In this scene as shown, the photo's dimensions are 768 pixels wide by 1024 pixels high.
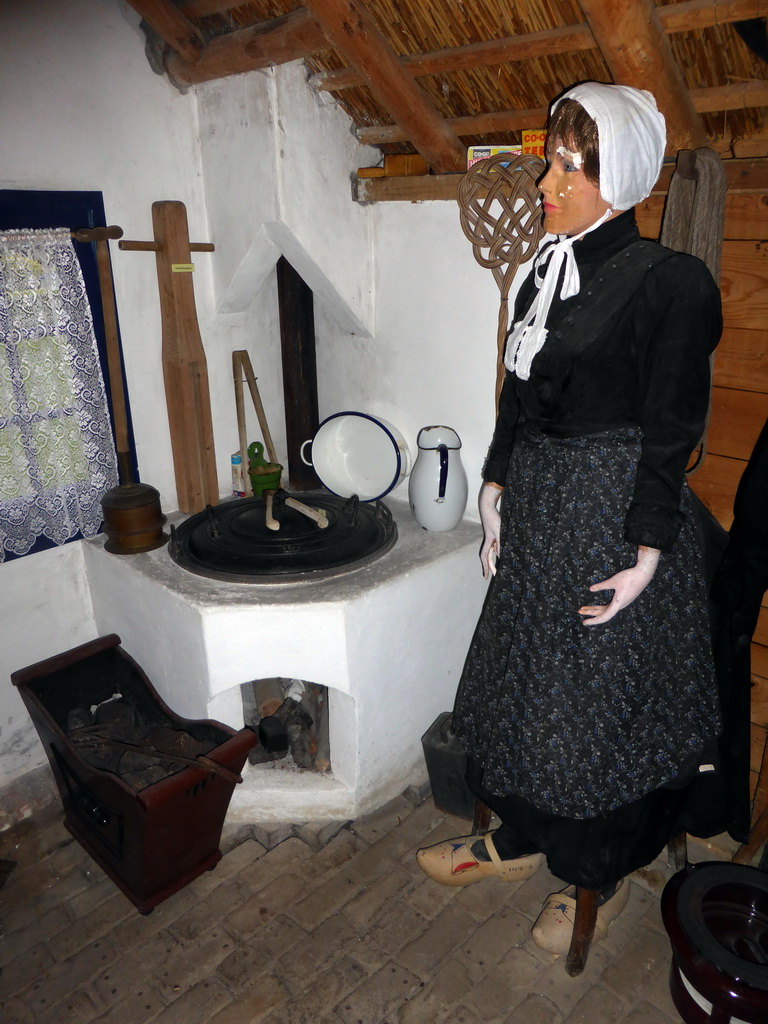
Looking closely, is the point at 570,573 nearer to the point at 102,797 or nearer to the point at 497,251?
the point at 497,251

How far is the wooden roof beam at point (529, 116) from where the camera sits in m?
1.33

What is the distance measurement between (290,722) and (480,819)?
62 centimetres

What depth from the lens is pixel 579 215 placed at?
1.16 meters

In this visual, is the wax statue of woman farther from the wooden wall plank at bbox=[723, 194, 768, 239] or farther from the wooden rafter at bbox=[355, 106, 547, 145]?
the wooden rafter at bbox=[355, 106, 547, 145]

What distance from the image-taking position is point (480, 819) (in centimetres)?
181

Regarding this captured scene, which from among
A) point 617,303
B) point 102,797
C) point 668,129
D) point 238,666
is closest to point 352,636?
point 238,666

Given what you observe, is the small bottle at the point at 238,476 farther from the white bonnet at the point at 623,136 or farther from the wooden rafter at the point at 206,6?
the white bonnet at the point at 623,136

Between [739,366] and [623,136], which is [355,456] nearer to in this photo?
[739,366]

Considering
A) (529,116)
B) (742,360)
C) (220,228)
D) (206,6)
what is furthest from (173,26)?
(742,360)

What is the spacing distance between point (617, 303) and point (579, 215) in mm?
159

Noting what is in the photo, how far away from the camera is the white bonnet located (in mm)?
1058

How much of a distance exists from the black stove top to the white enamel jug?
117 mm

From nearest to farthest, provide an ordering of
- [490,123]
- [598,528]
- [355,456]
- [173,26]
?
[598,528] < [490,123] < [173,26] < [355,456]

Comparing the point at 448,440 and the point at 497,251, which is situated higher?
the point at 497,251
